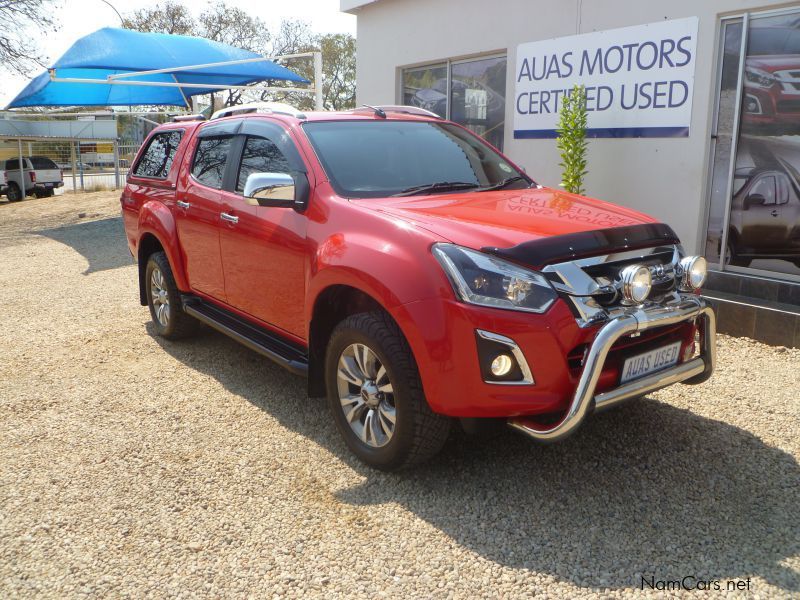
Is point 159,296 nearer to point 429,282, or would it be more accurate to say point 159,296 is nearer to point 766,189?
point 429,282

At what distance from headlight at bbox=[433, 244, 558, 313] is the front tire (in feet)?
1.45

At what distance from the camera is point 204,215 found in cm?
498

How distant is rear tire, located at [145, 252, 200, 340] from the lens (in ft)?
18.7

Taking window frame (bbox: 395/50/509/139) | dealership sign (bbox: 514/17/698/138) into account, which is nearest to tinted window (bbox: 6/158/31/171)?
window frame (bbox: 395/50/509/139)

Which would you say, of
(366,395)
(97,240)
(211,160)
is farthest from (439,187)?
(97,240)

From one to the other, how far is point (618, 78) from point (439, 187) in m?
4.39

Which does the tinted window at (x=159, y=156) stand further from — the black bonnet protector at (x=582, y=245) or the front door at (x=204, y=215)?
the black bonnet protector at (x=582, y=245)

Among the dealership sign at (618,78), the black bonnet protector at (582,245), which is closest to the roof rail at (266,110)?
the black bonnet protector at (582,245)

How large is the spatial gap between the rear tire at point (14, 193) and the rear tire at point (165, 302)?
2064cm

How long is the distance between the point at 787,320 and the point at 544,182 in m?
3.89

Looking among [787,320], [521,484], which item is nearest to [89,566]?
[521,484]

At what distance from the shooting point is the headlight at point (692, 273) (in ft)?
11.3

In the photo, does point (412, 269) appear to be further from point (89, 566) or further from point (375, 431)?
point (89, 566)

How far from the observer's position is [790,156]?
253 inches
